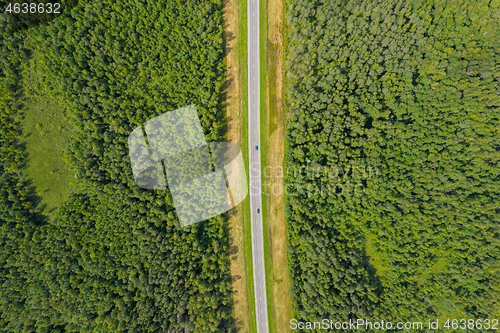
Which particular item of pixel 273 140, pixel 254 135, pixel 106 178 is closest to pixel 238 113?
pixel 254 135

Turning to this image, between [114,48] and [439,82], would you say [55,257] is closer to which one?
[114,48]

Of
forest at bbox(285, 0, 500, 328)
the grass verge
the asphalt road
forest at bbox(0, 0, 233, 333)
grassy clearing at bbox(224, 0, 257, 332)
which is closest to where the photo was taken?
forest at bbox(285, 0, 500, 328)

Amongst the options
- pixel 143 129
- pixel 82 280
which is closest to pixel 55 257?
pixel 82 280

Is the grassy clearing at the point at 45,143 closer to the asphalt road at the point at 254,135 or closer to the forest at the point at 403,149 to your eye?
the asphalt road at the point at 254,135

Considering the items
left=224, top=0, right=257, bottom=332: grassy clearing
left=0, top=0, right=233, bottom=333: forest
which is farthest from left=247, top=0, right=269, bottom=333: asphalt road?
left=0, top=0, right=233, bottom=333: forest

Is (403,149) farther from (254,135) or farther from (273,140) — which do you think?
(254,135)

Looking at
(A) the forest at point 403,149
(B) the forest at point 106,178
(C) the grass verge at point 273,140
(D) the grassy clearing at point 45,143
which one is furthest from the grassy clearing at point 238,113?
(D) the grassy clearing at point 45,143

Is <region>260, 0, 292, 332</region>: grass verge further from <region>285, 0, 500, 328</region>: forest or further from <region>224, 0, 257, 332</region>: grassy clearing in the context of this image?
<region>224, 0, 257, 332</region>: grassy clearing
